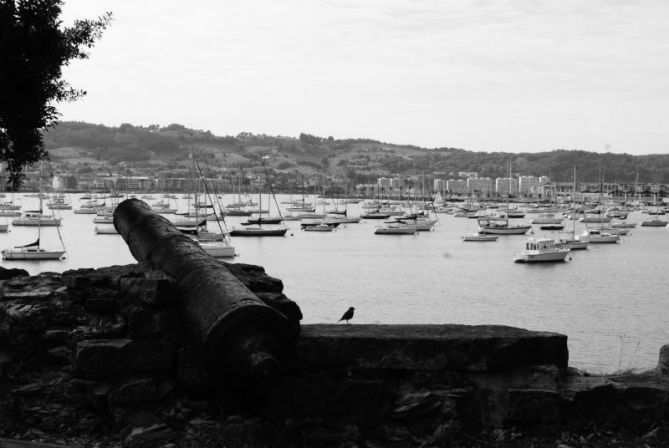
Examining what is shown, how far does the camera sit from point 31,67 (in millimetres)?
10617

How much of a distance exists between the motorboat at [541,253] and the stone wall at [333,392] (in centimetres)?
6378

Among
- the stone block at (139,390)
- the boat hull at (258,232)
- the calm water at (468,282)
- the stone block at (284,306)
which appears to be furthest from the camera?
the boat hull at (258,232)

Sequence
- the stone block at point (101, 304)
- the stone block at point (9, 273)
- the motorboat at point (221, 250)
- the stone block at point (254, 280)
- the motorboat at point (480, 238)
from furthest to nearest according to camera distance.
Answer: the motorboat at point (480, 238)
the motorboat at point (221, 250)
the stone block at point (9, 273)
the stone block at point (254, 280)
the stone block at point (101, 304)

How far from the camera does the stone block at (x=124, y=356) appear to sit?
6.54 metres

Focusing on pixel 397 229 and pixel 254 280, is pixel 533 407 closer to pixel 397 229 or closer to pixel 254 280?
pixel 254 280

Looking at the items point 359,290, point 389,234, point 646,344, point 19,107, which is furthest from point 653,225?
point 19,107

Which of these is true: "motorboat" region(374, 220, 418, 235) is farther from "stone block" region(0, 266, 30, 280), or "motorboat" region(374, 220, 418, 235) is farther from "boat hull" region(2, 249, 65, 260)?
"stone block" region(0, 266, 30, 280)

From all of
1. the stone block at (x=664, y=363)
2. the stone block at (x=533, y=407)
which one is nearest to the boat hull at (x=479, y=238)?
the stone block at (x=664, y=363)

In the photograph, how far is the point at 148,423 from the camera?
6.39 m

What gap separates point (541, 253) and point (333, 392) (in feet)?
211

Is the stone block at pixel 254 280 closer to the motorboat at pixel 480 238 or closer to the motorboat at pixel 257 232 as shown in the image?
the motorboat at pixel 480 238

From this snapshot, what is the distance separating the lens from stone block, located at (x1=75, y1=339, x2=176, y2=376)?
257 inches

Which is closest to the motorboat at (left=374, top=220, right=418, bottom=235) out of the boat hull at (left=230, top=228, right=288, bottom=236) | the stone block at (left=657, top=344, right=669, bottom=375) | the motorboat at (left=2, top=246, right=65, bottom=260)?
the boat hull at (left=230, top=228, right=288, bottom=236)

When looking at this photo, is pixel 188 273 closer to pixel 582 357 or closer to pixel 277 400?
pixel 277 400
